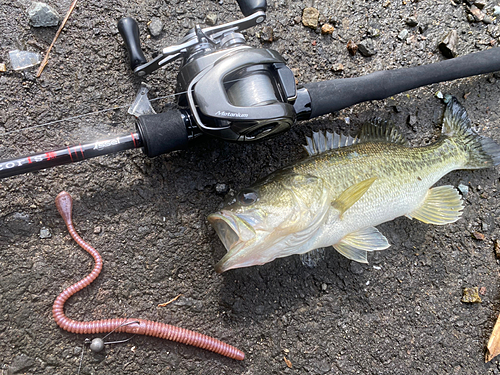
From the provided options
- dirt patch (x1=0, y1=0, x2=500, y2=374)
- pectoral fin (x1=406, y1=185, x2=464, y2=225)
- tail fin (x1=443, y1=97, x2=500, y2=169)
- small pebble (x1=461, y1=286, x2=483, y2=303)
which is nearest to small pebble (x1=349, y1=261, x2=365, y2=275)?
dirt patch (x1=0, y1=0, x2=500, y2=374)

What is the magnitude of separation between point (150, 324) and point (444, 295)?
2081 millimetres

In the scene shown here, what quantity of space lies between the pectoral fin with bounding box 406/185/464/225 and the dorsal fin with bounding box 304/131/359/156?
72 centimetres

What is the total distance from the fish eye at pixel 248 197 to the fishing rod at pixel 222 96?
311 millimetres

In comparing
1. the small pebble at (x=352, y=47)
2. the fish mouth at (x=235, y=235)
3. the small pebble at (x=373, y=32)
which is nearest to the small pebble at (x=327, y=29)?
the small pebble at (x=352, y=47)

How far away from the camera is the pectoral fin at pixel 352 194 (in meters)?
2.17

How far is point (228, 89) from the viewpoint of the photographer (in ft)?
6.47

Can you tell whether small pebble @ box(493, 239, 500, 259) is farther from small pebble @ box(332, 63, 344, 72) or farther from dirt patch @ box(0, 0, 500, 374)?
small pebble @ box(332, 63, 344, 72)

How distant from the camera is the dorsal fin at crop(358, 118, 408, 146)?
2.53m

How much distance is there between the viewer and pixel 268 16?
2701 mm

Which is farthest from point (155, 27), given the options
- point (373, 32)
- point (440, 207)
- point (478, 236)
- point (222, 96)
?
point (478, 236)

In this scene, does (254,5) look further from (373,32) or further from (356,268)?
(356,268)

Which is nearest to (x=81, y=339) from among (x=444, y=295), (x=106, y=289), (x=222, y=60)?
(x=106, y=289)

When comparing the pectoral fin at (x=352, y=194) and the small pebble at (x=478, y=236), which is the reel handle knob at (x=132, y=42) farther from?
the small pebble at (x=478, y=236)

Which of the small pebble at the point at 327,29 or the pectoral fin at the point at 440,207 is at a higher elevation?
the small pebble at the point at 327,29
